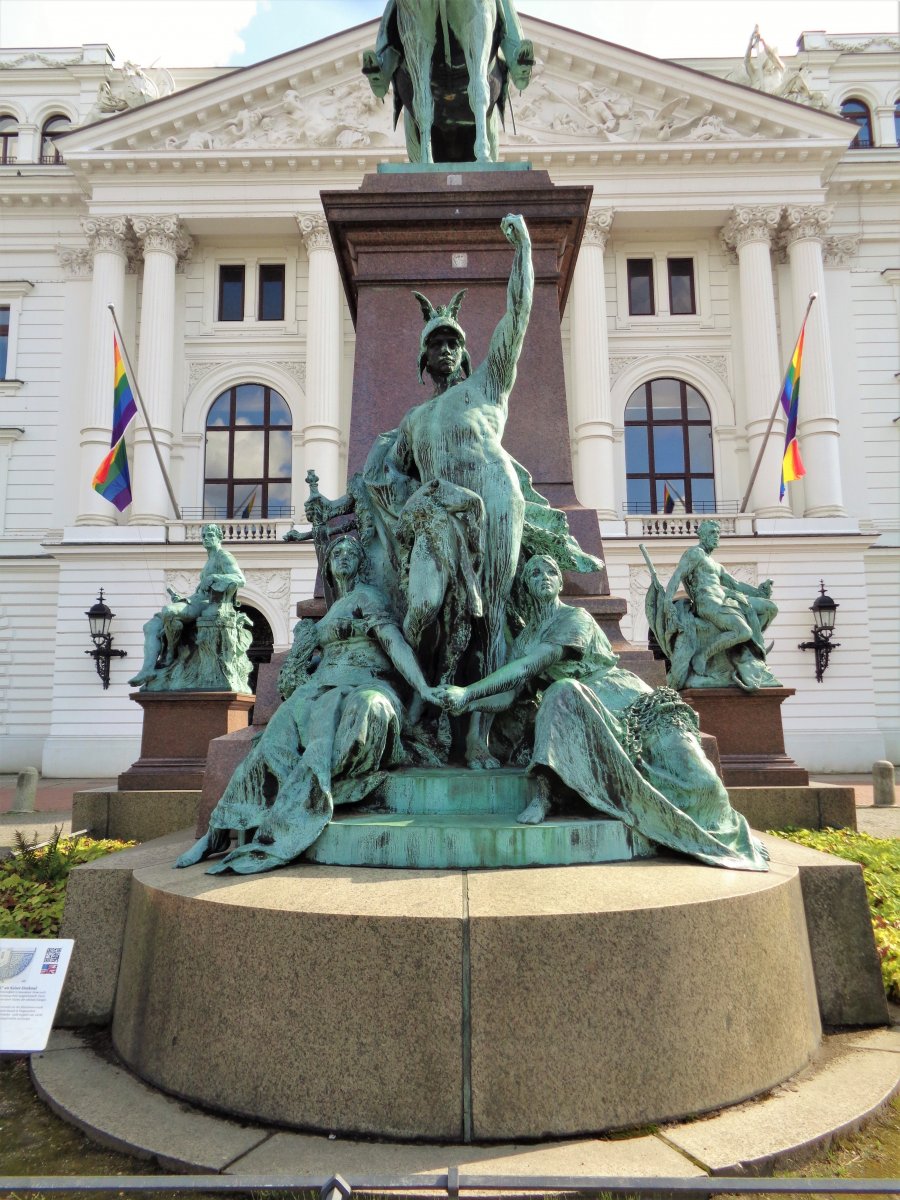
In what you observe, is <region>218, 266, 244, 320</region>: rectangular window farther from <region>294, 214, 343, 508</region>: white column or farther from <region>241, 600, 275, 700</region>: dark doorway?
<region>241, 600, 275, 700</region>: dark doorway

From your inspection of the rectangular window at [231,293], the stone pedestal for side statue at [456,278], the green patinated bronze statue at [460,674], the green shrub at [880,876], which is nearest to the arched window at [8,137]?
the rectangular window at [231,293]

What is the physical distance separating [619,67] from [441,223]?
25949mm

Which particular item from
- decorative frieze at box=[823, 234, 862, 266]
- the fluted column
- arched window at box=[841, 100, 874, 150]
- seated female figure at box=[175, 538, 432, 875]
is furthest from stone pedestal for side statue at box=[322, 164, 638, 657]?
arched window at box=[841, 100, 874, 150]

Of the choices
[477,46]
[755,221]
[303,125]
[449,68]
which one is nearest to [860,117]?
[755,221]

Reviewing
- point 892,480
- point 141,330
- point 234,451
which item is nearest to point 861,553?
point 892,480

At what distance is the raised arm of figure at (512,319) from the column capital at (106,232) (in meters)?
26.0

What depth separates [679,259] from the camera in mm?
29531

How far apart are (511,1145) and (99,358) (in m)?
27.2

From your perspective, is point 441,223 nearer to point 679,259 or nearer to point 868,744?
point 868,744

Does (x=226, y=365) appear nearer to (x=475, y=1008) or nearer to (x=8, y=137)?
(x=8, y=137)

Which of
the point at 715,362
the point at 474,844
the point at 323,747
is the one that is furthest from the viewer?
the point at 715,362

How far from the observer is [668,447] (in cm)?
2838

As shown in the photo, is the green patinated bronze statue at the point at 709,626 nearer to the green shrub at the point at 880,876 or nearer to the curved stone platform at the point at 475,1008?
the green shrub at the point at 880,876

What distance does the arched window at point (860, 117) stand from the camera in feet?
105
